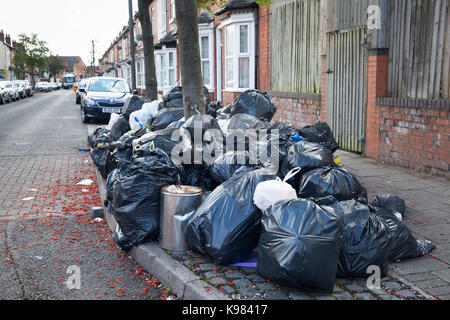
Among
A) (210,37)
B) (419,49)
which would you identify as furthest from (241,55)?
A: (419,49)

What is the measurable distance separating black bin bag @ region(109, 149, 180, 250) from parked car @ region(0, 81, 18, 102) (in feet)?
101

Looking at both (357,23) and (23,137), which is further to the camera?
(23,137)

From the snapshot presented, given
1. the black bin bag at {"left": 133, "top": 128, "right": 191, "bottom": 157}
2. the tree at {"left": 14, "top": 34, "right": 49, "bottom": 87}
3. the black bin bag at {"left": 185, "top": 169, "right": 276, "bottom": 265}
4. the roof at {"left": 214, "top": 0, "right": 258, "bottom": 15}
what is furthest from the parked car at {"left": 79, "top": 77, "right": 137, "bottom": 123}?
the tree at {"left": 14, "top": 34, "right": 49, "bottom": 87}

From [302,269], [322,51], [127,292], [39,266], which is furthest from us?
[322,51]

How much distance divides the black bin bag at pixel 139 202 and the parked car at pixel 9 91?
30.8 m

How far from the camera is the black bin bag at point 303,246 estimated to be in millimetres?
3006

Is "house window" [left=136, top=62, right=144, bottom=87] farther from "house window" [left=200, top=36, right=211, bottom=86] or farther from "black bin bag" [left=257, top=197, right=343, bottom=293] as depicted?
"black bin bag" [left=257, top=197, right=343, bottom=293]

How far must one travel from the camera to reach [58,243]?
452 centimetres

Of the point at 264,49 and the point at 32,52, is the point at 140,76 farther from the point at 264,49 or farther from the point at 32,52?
the point at 32,52

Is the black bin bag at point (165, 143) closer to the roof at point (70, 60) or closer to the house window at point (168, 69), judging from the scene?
the house window at point (168, 69)

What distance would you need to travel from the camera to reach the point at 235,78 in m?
13.9

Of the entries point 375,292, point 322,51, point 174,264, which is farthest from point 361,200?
point 322,51

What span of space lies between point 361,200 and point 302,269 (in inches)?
49.1

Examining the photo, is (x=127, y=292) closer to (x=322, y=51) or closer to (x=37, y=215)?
(x=37, y=215)
